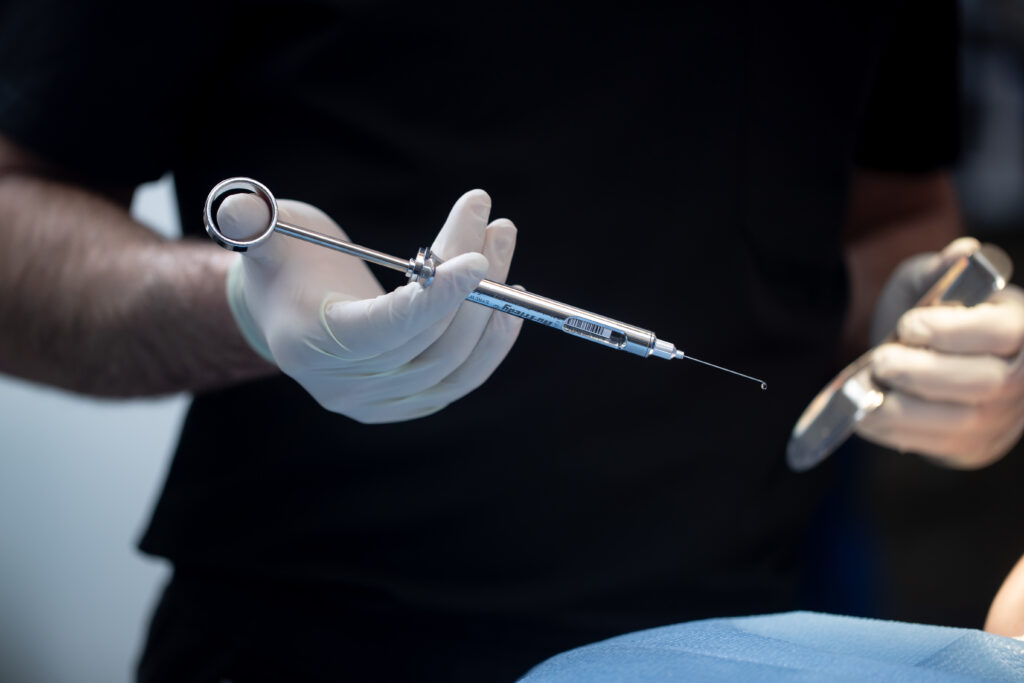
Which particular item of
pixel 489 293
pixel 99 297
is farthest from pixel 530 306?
pixel 99 297

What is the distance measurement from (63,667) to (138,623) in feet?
0.42

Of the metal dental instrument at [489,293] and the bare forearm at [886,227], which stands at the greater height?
the bare forearm at [886,227]

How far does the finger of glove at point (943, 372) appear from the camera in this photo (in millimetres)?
790

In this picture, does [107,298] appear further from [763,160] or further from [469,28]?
[763,160]

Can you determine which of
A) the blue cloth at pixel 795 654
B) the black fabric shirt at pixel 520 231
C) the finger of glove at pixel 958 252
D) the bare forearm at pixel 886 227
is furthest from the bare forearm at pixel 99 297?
the bare forearm at pixel 886 227

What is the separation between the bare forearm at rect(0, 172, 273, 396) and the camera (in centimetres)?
72

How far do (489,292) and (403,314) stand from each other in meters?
0.06

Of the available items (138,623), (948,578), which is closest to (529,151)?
(138,623)

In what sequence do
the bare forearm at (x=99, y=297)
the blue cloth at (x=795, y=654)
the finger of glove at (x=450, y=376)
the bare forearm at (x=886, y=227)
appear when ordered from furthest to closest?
the bare forearm at (x=886, y=227)
the bare forearm at (x=99, y=297)
the finger of glove at (x=450, y=376)
the blue cloth at (x=795, y=654)

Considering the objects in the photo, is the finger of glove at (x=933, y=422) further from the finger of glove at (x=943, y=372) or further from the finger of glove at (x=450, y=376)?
the finger of glove at (x=450, y=376)

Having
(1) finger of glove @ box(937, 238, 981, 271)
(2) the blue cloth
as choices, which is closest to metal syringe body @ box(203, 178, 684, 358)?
(2) the blue cloth

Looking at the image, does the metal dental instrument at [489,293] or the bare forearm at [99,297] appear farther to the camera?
the bare forearm at [99,297]

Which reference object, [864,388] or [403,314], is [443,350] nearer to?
A: [403,314]

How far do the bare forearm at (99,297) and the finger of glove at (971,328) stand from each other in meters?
0.63
